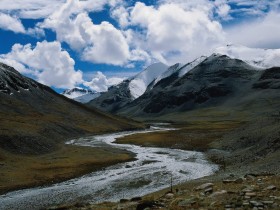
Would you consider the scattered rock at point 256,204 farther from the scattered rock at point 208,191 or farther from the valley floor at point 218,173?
the scattered rock at point 208,191

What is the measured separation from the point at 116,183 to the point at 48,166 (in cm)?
2028

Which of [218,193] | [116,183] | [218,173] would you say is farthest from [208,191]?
[218,173]

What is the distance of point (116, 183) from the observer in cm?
5531

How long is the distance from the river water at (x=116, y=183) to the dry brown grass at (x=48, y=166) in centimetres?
266

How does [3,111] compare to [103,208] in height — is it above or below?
above

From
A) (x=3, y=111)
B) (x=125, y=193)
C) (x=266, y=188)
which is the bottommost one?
(x=125, y=193)

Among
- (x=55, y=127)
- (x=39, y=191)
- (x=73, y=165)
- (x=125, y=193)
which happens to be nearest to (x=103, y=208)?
(x=125, y=193)

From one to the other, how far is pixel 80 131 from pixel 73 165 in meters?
94.6

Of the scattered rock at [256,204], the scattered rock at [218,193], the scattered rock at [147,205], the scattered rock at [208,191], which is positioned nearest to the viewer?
the scattered rock at [256,204]

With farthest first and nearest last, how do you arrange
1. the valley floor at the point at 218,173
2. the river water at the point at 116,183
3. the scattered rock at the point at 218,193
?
the river water at the point at 116,183 → the scattered rock at the point at 218,193 → the valley floor at the point at 218,173

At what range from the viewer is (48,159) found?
81.1m

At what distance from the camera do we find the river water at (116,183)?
151 ft

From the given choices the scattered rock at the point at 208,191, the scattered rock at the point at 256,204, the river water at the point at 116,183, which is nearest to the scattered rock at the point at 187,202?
the scattered rock at the point at 208,191

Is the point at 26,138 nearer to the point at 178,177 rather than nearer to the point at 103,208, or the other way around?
the point at 178,177
